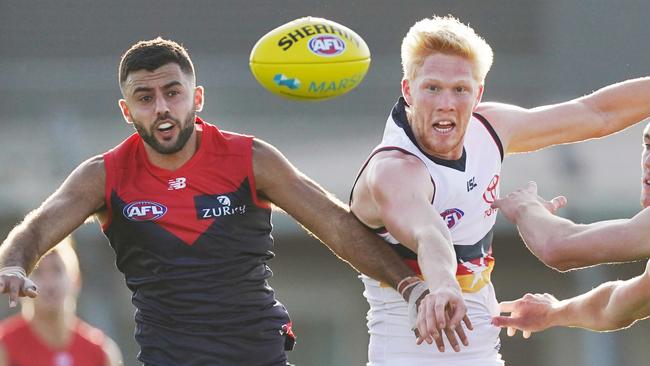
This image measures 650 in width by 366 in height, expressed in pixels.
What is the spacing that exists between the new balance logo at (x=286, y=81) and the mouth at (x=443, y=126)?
1160mm

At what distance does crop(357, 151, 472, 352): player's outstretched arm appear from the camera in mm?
5250

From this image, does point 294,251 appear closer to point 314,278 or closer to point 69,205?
point 314,278

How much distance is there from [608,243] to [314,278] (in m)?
10.3

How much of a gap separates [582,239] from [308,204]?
1.43 metres

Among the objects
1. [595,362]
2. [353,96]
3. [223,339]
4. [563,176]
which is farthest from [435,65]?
[353,96]

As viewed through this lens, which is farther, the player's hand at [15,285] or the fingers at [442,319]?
the player's hand at [15,285]

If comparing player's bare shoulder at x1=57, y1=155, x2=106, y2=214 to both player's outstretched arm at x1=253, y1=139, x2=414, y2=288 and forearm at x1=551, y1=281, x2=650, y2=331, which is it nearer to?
player's outstretched arm at x1=253, y1=139, x2=414, y2=288

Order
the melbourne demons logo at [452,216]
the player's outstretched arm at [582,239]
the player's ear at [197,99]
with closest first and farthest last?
the player's outstretched arm at [582,239], the melbourne demons logo at [452,216], the player's ear at [197,99]

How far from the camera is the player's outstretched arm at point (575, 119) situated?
21.4ft

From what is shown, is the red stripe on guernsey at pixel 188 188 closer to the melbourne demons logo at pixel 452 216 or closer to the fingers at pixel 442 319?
the melbourne demons logo at pixel 452 216

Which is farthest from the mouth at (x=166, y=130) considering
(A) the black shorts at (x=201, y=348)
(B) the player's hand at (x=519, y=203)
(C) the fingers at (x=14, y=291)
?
(B) the player's hand at (x=519, y=203)

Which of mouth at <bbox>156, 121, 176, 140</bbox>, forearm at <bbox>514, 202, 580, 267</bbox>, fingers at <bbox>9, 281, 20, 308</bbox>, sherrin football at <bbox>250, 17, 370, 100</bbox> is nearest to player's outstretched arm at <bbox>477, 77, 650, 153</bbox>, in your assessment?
forearm at <bbox>514, 202, 580, 267</bbox>

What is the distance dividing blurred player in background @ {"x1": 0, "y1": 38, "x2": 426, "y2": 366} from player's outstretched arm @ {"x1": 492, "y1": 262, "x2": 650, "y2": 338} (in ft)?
2.51

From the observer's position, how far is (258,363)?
258 inches
